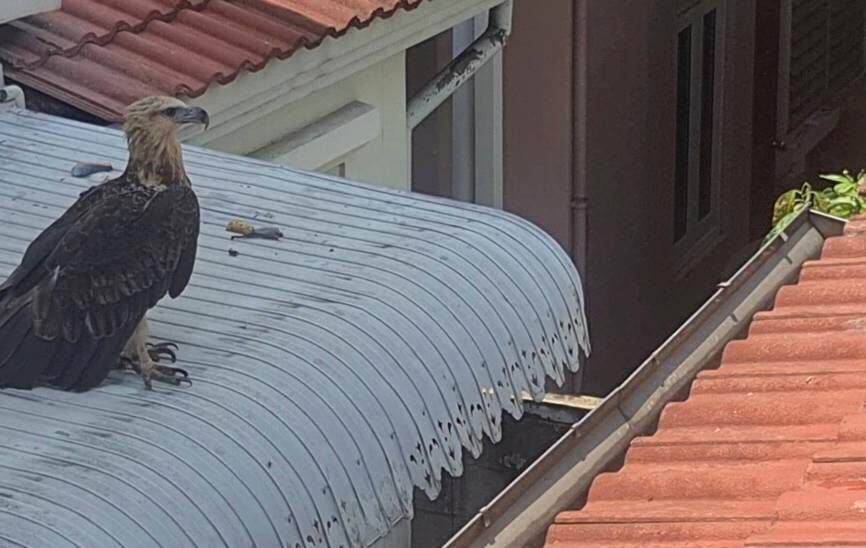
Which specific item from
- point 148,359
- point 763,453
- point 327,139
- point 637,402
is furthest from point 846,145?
point 148,359

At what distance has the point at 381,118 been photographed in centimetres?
689

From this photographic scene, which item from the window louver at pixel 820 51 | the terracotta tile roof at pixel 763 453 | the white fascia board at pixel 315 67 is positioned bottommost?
the terracotta tile roof at pixel 763 453

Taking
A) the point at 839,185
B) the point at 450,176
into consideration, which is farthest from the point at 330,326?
the point at 450,176

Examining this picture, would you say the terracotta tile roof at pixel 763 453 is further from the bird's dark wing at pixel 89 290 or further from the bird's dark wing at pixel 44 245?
the bird's dark wing at pixel 44 245

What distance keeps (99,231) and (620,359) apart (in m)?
6.60

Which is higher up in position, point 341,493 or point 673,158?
point 673,158

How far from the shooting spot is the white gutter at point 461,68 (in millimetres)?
7384

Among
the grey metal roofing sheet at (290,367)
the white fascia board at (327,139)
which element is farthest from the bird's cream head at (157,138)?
the white fascia board at (327,139)

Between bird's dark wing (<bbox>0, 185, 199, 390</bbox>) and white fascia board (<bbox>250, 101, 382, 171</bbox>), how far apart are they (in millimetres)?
2126

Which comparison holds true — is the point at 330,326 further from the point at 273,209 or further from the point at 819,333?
the point at 819,333

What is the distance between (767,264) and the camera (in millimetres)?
5113

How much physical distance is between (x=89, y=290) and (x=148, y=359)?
19cm

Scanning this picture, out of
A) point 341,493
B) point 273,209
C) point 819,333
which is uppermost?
point 273,209

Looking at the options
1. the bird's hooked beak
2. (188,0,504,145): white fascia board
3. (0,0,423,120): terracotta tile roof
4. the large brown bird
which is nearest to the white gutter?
(188,0,504,145): white fascia board
